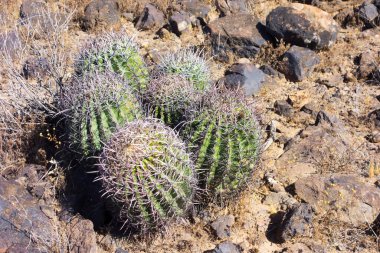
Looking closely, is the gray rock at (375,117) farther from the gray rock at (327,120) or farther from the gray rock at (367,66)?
the gray rock at (367,66)

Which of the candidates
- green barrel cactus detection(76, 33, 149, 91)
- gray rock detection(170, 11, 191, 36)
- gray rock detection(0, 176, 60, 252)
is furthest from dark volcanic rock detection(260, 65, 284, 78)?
gray rock detection(0, 176, 60, 252)

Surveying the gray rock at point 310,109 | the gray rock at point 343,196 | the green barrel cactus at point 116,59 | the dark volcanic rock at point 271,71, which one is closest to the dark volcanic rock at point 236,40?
the dark volcanic rock at point 271,71

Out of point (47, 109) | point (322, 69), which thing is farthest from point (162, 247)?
Result: point (322, 69)

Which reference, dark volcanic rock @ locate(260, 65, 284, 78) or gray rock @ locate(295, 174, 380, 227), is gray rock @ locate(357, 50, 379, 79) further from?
gray rock @ locate(295, 174, 380, 227)

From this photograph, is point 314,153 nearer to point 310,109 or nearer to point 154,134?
point 310,109

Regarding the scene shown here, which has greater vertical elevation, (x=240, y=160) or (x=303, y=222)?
(x=240, y=160)

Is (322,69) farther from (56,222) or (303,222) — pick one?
(56,222)

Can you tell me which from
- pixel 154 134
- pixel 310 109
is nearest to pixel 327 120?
pixel 310 109
